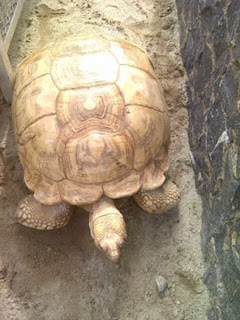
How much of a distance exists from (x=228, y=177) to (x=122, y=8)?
6.33ft

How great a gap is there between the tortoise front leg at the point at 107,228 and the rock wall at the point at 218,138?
0.54 m

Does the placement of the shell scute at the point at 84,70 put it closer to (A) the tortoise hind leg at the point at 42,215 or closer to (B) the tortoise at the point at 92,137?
(B) the tortoise at the point at 92,137

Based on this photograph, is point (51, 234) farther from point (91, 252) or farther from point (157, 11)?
point (157, 11)

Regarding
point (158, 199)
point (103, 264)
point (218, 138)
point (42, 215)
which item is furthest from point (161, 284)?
point (218, 138)

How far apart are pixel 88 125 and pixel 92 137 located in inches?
3.1

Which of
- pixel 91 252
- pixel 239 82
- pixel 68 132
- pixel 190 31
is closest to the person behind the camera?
pixel 239 82

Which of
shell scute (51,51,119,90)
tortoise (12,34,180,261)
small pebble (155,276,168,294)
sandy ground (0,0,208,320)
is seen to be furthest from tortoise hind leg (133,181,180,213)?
shell scute (51,51,119,90)

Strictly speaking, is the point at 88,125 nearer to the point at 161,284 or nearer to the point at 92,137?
the point at 92,137

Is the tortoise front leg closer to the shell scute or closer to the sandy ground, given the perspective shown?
the sandy ground

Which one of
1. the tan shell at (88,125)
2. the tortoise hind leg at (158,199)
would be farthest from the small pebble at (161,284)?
the tan shell at (88,125)

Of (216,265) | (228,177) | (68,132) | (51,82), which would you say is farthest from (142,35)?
(216,265)

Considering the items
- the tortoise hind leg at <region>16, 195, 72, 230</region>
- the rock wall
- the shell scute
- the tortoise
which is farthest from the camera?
the tortoise hind leg at <region>16, 195, 72, 230</region>

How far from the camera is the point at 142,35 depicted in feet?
11.3

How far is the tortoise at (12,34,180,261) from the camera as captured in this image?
7.80 ft
